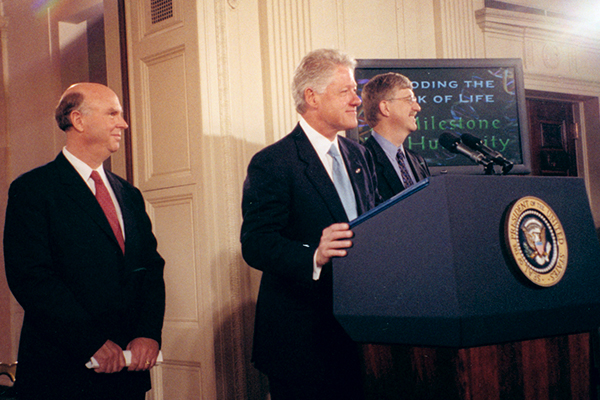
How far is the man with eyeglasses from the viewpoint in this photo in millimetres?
2455

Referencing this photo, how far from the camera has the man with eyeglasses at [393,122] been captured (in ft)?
8.05

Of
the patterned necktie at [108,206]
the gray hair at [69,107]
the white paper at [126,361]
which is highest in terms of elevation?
the gray hair at [69,107]

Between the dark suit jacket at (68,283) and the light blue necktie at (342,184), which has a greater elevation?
the light blue necktie at (342,184)

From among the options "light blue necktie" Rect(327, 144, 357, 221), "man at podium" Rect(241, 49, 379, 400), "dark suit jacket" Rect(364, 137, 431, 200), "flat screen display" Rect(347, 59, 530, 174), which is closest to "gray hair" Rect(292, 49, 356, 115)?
"man at podium" Rect(241, 49, 379, 400)

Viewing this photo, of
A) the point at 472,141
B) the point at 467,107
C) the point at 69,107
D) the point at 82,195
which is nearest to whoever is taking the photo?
the point at 472,141

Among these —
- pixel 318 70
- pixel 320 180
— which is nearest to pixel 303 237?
pixel 320 180

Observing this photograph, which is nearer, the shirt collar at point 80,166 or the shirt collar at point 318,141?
the shirt collar at point 318,141

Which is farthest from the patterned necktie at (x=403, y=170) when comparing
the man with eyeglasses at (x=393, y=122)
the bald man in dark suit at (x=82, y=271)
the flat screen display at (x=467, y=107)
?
the bald man in dark suit at (x=82, y=271)

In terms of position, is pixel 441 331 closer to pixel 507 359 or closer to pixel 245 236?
pixel 507 359

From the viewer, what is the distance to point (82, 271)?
1.88 metres

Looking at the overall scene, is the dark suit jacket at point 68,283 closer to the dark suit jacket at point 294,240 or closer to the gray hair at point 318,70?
the dark suit jacket at point 294,240

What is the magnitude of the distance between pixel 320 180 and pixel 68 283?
0.84m

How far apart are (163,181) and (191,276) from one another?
0.52 m

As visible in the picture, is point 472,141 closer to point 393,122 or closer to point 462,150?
point 462,150
